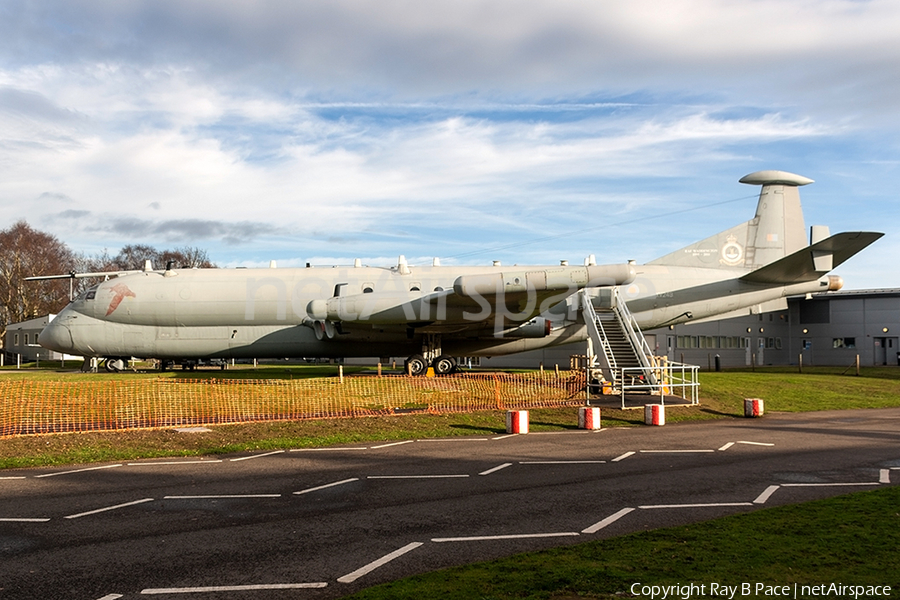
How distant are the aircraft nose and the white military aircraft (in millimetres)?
57

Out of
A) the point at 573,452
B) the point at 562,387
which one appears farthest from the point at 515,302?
the point at 573,452

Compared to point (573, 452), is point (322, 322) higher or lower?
higher

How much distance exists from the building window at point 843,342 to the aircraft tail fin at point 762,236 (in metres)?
34.3

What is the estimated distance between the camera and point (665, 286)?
2950 cm

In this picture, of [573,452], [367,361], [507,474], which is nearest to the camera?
[507,474]

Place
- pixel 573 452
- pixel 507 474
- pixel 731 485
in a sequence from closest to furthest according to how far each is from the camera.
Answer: pixel 731 485 → pixel 507 474 → pixel 573 452

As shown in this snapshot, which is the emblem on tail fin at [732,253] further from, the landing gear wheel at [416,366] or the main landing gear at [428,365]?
the landing gear wheel at [416,366]

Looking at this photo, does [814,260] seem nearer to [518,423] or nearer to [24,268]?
[518,423]

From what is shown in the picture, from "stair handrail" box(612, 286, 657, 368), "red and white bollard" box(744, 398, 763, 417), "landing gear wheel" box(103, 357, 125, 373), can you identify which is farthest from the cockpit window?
"red and white bollard" box(744, 398, 763, 417)

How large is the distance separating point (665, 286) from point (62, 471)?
23669 mm

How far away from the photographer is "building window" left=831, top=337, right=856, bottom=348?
194 ft

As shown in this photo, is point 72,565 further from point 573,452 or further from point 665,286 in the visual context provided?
point 665,286

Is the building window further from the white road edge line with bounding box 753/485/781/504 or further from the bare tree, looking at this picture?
the bare tree

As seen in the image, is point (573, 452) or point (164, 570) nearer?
point (164, 570)
